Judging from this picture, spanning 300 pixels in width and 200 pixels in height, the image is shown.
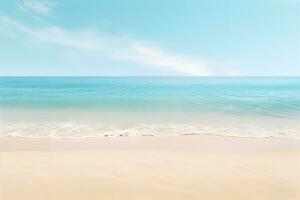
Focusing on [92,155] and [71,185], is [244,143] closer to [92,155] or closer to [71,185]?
[92,155]

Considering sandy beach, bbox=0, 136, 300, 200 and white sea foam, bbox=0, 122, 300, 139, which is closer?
sandy beach, bbox=0, 136, 300, 200

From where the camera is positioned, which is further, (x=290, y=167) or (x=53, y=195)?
(x=290, y=167)

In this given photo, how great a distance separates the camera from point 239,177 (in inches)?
96.0

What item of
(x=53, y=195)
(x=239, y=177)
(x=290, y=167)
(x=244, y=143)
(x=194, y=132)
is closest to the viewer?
(x=53, y=195)

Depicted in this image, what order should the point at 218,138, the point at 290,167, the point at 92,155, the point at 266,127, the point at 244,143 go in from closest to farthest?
the point at 290,167 < the point at 92,155 < the point at 244,143 < the point at 218,138 < the point at 266,127

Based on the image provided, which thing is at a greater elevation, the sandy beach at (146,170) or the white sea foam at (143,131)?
the sandy beach at (146,170)

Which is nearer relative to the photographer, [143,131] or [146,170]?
[146,170]

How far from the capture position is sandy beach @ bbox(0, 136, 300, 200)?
2053mm

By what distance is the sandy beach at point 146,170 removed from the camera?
6.73ft

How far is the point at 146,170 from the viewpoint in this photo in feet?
8.43

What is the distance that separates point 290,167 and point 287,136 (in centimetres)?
195

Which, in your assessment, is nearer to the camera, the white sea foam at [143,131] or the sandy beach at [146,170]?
the sandy beach at [146,170]

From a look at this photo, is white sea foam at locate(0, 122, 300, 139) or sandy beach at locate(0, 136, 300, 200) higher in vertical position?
sandy beach at locate(0, 136, 300, 200)

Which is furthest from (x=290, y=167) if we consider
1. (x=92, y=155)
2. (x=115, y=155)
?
(x=92, y=155)
